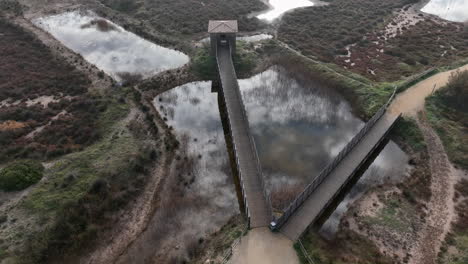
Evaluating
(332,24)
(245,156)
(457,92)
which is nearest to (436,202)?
(245,156)

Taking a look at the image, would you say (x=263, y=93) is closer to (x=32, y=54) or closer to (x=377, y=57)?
(x=377, y=57)

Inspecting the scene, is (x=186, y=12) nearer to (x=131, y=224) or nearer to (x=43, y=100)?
(x=43, y=100)

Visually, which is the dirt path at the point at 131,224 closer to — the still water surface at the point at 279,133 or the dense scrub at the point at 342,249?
the still water surface at the point at 279,133

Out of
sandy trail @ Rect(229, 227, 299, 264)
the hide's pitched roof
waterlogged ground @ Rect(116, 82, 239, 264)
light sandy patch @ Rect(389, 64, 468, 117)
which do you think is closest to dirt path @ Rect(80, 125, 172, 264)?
waterlogged ground @ Rect(116, 82, 239, 264)

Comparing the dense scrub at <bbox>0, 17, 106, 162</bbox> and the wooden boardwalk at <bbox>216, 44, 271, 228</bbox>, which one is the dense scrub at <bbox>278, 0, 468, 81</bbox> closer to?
the wooden boardwalk at <bbox>216, 44, 271, 228</bbox>

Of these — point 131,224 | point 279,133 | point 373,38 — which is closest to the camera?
point 131,224

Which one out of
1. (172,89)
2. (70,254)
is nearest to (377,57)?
(172,89)

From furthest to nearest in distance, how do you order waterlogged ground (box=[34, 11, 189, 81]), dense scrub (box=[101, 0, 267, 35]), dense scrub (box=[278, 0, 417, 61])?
dense scrub (box=[101, 0, 267, 35]), dense scrub (box=[278, 0, 417, 61]), waterlogged ground (box=[34, 11, 189, 81])

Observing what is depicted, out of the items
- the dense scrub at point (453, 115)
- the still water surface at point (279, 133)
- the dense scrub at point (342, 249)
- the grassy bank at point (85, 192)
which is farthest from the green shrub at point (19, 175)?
the dense scrub at point (453, 115)
